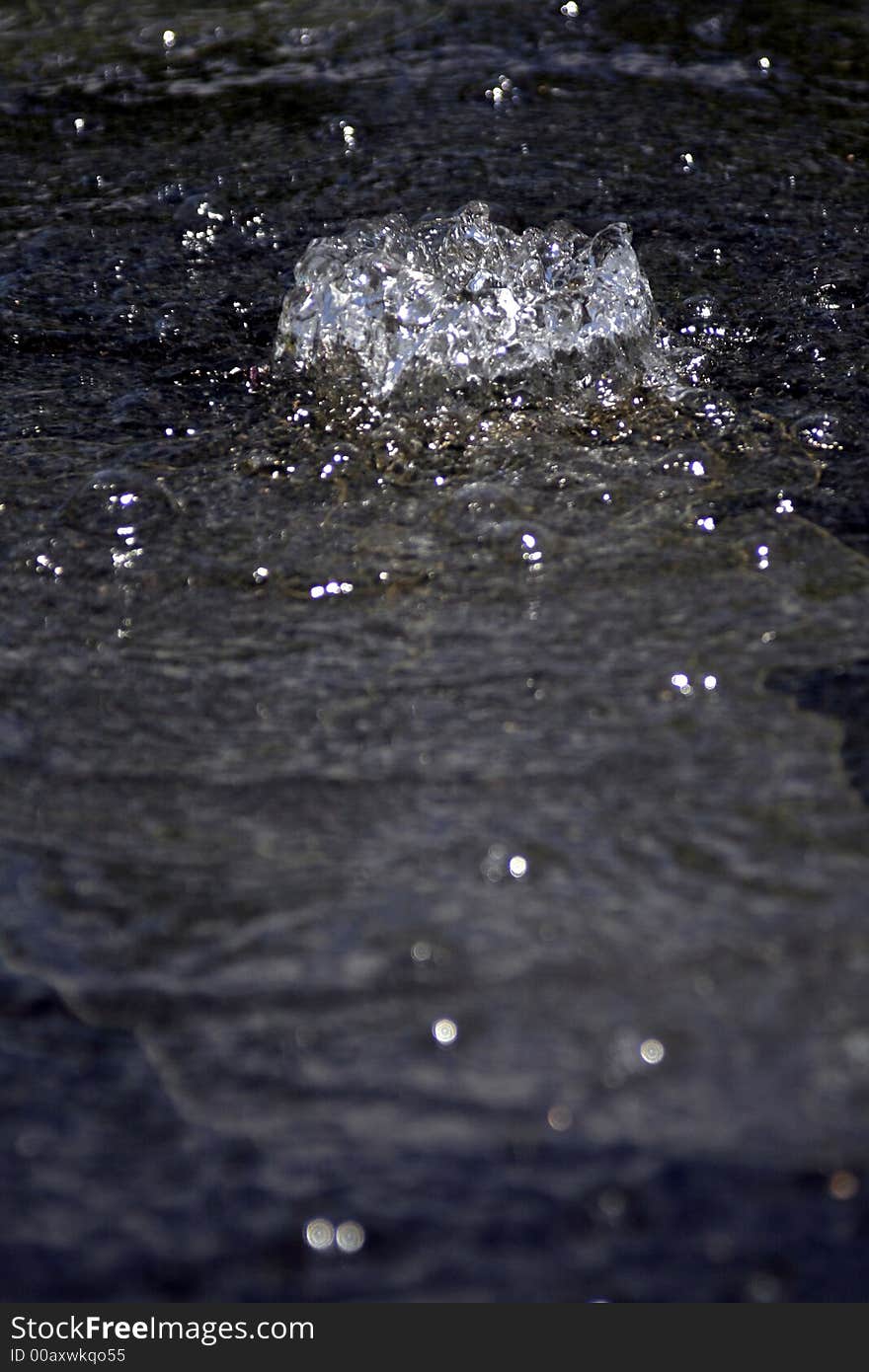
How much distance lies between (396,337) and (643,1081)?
1371 millimetres

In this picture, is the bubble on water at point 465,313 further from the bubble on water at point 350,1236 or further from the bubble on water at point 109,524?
the bubble on water at point 350,1236

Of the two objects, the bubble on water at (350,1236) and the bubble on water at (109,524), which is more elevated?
the bubble on water at (109,524)

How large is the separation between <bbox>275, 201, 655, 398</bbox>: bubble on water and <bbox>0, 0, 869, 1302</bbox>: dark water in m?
0.09

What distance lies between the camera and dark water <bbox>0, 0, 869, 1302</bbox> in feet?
4.01

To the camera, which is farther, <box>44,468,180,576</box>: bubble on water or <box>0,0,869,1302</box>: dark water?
<box>44,468,180,576</box>: bubble on water

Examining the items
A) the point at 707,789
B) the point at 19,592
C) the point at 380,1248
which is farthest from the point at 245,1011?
the point at 19,592

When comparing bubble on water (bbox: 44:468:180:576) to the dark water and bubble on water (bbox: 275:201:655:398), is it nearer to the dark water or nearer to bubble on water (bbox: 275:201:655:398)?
the dark water

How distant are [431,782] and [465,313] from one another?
39.6 inches

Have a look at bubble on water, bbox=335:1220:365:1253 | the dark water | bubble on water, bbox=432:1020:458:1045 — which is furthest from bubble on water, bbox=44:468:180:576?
bubble on water, bbox=335:1220:365:1253

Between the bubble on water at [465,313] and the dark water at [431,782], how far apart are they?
9cm

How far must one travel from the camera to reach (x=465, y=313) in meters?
2.33

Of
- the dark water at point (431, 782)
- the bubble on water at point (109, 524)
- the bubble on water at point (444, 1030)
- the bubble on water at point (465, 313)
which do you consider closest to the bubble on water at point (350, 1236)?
the dark water at point (431, 782)

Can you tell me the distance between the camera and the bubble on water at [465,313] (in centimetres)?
230

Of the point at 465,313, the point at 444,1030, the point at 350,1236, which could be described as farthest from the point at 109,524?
the point at 350,1236
